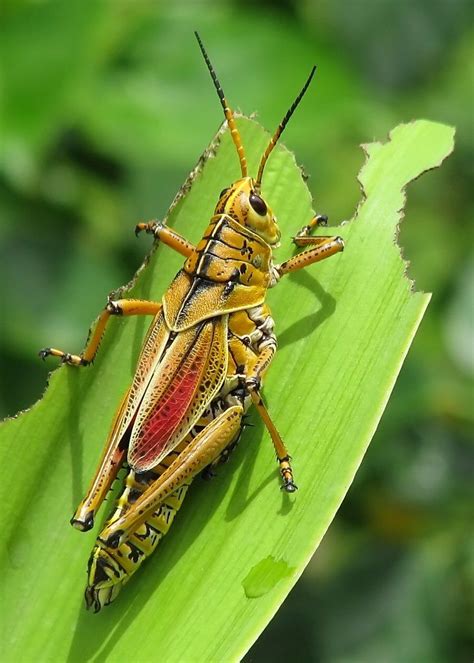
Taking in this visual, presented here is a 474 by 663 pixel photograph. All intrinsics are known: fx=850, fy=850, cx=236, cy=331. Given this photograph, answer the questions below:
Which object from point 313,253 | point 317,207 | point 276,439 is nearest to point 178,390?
point 276,439

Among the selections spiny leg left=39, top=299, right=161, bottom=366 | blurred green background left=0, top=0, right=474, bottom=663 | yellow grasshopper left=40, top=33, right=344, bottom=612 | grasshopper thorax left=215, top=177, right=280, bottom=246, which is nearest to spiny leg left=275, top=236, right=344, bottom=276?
yellow grasshopper left=40, top=33, right=344, bottom=612

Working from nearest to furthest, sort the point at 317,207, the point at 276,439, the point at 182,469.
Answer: the point at 276,439 < the point at 182,469 < the point at 317,207

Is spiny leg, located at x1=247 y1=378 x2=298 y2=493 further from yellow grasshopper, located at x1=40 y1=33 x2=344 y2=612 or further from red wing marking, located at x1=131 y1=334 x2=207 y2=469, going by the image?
red wing marking, located at x1=131 y1=334 x2=207 y2=469

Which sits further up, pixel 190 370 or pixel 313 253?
pixel 313 253

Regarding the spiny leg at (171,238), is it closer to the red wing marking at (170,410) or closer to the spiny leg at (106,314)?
the spiny leg at (106,314)

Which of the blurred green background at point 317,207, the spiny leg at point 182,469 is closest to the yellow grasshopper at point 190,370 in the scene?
the spiny leg at point 182,469

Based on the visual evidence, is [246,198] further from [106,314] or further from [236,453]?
[236,453]

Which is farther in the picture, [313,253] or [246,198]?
[246,198]
